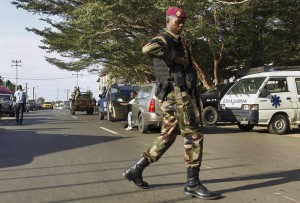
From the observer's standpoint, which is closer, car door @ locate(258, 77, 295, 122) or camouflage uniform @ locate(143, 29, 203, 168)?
camouflage uniform @ locate(143, 29, 203, 168)

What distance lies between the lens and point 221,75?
29.8m

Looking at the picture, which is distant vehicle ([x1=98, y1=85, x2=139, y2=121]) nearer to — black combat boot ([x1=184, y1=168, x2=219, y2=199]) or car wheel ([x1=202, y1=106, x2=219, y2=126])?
car wheel ([x1=202, y1=106, x2=219, y2=126])

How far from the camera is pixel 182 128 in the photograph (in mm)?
5605

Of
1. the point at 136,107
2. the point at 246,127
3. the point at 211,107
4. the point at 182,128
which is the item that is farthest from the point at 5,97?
the point at 182,128

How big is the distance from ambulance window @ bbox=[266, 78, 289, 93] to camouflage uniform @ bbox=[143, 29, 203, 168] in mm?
9705

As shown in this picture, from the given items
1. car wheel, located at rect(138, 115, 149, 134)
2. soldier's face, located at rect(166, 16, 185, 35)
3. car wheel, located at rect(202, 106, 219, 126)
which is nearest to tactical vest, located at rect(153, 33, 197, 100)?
soldier's face, located at rect(166, 16, 185, 35)

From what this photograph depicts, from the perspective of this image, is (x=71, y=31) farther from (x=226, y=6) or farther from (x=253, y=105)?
(x=253, y=105)

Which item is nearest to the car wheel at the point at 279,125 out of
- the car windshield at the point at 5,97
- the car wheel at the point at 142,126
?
the car wheel at the point at 142,126

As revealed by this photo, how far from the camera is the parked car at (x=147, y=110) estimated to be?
13977 millimetres

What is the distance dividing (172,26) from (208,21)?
1768 cm

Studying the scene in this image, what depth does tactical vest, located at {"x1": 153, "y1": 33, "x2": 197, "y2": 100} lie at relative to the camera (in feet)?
18.4

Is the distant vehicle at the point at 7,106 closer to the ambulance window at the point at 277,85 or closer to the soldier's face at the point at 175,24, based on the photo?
the ambulance window at the point at 277,85

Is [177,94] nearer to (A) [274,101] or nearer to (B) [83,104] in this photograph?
(A) [274,101]

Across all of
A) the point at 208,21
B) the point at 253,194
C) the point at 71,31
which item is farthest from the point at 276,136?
the point at 71,31
